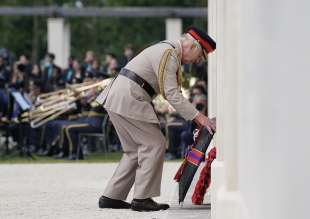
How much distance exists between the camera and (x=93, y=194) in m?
12.0

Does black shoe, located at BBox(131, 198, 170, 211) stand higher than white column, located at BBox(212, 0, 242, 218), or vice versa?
white column, located at BBox(212, 0, 242, 218)

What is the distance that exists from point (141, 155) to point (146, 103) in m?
0.45

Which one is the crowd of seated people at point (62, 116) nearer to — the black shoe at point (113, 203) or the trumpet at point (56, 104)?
the trumpet at point (56, 104)

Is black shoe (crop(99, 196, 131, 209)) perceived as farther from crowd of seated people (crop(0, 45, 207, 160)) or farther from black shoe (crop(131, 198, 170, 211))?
crowd of seated people (crop(0, 45, 207, 160))

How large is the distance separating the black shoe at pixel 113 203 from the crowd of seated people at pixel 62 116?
8063 millimetres

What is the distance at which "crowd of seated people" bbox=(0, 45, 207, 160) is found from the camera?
19281 mm

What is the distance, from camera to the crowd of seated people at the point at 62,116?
1928cm

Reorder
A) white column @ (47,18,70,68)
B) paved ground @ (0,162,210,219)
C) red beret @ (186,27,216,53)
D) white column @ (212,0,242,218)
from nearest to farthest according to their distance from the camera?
white column @ (212,0,242,218), red beret @ (186,27,216,53), paved ground @ (0,162,210,219), white column @ (47,18,70,68)

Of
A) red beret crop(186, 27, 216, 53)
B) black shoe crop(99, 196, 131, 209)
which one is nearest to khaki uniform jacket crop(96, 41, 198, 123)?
red beret crop(186, 27, 216, 53)

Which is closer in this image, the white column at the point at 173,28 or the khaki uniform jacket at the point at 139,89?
the khaki uniform jacket at the point at 139,89

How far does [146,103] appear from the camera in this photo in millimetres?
9906

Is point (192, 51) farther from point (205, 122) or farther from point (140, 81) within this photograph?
point (205, 122)

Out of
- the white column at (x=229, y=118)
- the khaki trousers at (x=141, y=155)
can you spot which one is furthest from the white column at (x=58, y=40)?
the white column at (x=229, y=118)

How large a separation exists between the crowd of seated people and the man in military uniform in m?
8.27
